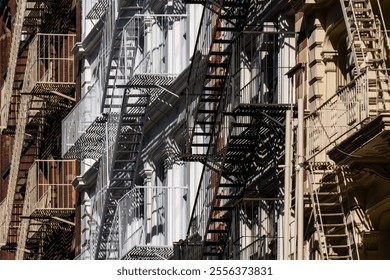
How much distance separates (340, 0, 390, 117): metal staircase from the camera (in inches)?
1297

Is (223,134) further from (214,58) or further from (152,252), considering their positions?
(152,252)

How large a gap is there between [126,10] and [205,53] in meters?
10.8

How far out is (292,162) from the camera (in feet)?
119

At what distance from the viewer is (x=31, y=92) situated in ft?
209

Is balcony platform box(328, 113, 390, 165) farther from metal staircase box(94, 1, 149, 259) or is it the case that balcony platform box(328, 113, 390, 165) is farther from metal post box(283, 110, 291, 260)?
metal staircase box(94, 1, 149, 259)

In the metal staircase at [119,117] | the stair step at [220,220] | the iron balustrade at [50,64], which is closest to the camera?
the stair step at [220,220]

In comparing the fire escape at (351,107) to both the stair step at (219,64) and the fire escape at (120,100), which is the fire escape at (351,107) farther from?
the fire escape at (120,100)

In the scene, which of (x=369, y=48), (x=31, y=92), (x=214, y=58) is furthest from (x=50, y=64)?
(x=369, y=48)

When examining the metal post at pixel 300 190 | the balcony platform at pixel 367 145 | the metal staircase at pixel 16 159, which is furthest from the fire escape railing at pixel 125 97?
the balcony platform at pixel 367 145

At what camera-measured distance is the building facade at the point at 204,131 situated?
Result: 35094 millimetres

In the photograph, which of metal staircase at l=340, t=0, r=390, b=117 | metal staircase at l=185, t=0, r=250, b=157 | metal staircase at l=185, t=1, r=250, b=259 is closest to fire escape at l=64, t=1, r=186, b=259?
metal staircase at l=185, t=0, r=250, b=157

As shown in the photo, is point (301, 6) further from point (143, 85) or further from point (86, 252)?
point (86, 252)

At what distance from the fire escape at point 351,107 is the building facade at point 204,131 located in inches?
1.5

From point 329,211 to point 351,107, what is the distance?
10.9 ft
